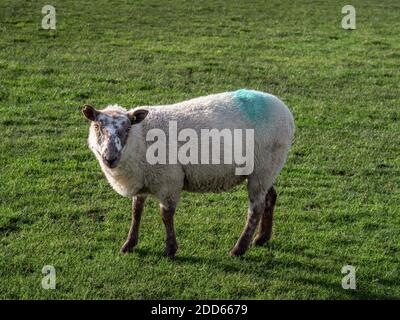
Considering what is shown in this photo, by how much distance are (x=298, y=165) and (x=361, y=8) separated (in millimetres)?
13770

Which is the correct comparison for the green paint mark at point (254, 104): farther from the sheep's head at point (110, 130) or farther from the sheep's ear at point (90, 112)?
the sheep's ear at point (90, 112)

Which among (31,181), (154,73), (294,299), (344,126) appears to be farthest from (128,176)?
(154,73)

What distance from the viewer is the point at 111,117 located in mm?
8242

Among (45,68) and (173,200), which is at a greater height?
(45,68)

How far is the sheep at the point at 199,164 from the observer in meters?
8.53

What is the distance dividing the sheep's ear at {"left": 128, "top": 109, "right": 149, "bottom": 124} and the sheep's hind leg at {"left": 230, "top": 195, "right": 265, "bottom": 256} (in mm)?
1604

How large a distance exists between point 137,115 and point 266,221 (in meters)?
2.09

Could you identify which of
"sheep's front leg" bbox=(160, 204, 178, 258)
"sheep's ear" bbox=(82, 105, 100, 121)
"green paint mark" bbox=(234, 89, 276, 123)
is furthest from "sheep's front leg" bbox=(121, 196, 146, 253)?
"green paint mark" bbox=(234, 89, 276, 123)

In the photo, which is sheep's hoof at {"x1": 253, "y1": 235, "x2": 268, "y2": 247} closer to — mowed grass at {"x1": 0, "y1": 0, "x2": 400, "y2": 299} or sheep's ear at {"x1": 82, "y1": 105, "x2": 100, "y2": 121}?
mowed grass at {"x1": 0, "y1": 0, "x2": 400, "y2": 299}

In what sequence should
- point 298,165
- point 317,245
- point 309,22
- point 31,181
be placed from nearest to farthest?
point 317,245 < point 31,181 < point 298,165 < point 309,22

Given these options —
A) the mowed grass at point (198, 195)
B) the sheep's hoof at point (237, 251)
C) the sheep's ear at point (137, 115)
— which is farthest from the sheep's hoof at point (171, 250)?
the sheep's ear at point (137, 115)

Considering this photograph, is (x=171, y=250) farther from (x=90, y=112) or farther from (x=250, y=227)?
(x=90, y=112)

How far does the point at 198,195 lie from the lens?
10875 mm

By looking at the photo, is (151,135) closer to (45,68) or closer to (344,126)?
(344,126)
